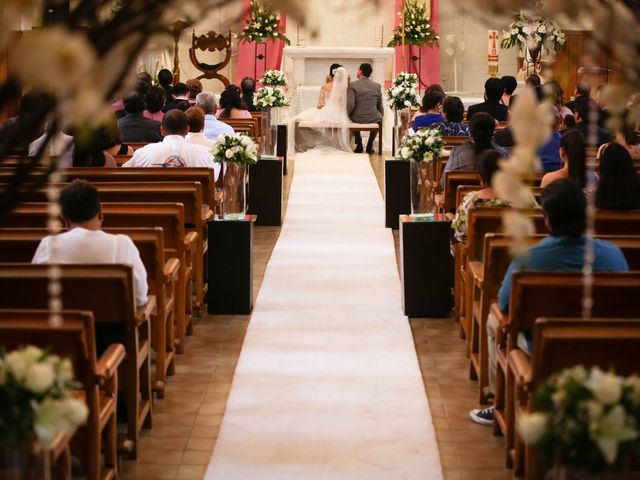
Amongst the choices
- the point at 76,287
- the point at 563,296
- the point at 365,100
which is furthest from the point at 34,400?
the point at 365,100

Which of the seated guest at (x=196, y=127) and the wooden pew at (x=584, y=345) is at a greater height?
the seated guest at (x=196, y=127)

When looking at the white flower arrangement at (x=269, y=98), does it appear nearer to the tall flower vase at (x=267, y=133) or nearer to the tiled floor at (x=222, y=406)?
the tall flower vase at (x=267, y=133)

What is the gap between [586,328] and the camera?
3570mm

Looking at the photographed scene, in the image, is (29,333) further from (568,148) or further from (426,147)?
(426,147)

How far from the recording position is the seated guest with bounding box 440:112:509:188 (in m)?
6.95

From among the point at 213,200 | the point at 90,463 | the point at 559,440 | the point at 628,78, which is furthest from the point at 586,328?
the point at 213,200


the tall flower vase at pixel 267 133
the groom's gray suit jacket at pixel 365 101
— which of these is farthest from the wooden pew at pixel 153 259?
the groom's gray suit jacket at pixel 365 101

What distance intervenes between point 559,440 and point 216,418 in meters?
2.76

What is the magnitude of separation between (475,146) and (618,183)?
160 cm

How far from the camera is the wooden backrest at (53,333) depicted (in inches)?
141

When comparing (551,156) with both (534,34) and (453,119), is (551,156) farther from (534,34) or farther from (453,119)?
(534,34)

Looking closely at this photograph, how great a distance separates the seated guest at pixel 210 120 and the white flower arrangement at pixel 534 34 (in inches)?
243

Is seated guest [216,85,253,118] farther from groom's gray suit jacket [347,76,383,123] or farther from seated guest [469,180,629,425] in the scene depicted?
seated guest [469,180,629,425]

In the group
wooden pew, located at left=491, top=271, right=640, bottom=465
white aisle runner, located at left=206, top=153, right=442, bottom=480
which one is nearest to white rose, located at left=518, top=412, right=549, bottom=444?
wooden pew, located at left=491, top=271, right=640, bottom=465
